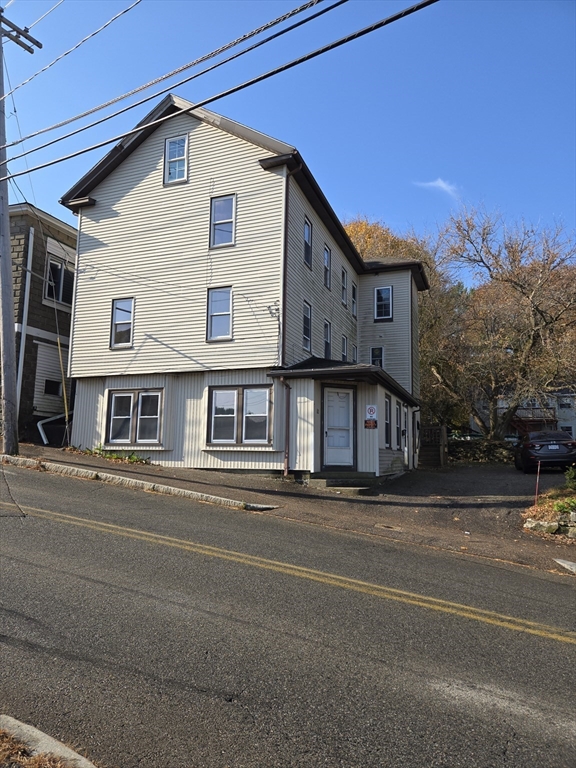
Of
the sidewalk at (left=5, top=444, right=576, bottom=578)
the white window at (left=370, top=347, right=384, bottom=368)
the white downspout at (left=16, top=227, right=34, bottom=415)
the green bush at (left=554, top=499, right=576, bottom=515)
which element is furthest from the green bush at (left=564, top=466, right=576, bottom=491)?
the white downspout at (left=16, top=227, right=34, bottom=415)

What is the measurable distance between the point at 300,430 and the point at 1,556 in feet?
35.0

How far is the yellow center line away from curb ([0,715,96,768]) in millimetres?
3915

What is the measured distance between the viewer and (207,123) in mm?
20188

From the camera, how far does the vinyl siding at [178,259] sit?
18.6 metres

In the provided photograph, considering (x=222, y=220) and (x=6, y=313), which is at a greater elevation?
(x=222, y=220)

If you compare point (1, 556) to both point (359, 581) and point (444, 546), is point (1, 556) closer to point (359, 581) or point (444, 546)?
point (359, 581)

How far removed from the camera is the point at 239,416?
18219 millimetres

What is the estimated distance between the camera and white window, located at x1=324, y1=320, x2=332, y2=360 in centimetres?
2283

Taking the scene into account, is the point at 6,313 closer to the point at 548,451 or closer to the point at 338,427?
the point at 338,427

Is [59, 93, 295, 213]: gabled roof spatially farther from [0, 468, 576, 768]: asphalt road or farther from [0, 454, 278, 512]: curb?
[0, 468, 576, 768]: asphalt road

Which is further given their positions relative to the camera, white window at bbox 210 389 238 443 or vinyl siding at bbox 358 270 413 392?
vinyl siding at bbox 358 270 413 392

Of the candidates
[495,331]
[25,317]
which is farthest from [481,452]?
[25,317]

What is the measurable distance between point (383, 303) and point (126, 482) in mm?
18015

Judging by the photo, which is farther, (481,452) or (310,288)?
(481,452)
